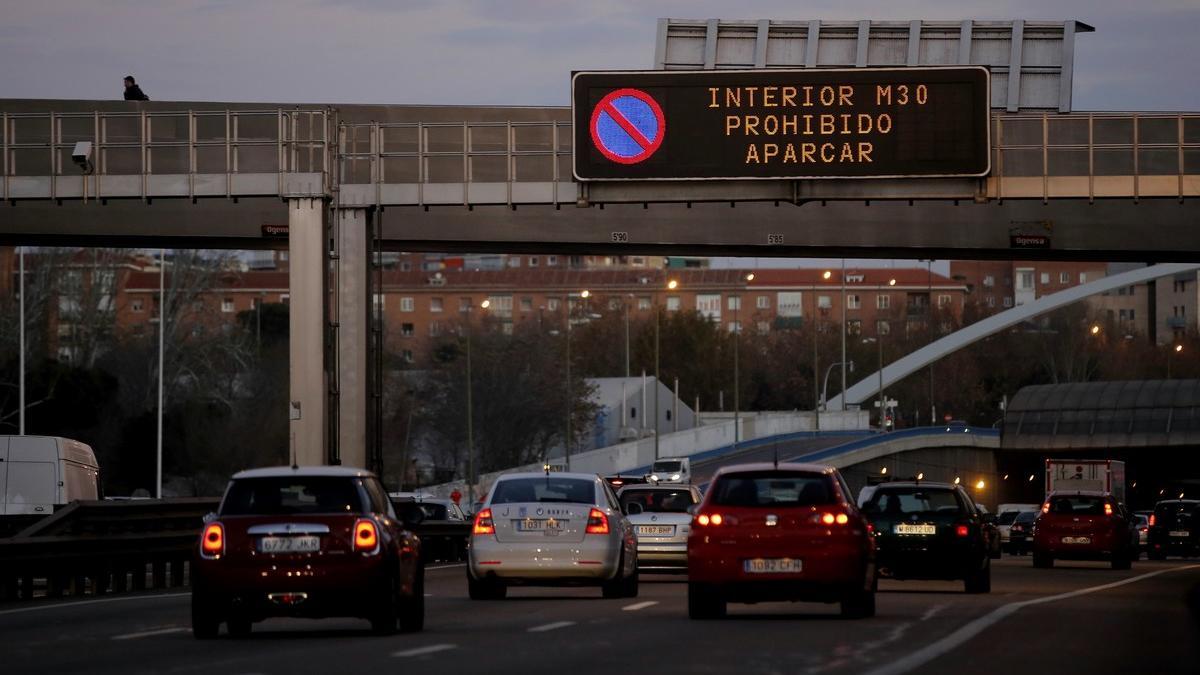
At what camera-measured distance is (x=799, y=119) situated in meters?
35.8

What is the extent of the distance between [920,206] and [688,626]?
28494mm

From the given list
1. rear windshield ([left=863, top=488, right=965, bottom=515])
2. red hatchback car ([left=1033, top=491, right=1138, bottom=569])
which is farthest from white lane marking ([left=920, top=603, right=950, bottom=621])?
red hatchback car ([left=1033, top=491, right=1138, bottom=569])

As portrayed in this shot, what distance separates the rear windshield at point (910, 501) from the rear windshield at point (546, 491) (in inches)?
203

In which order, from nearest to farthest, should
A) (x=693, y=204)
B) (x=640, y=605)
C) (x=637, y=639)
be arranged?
(x=637, y=639) < (x=640, y=605) < (x=693, y=204)

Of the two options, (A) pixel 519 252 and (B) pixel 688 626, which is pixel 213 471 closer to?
(A) pixel 519 252

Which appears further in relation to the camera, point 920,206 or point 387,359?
point 387,359

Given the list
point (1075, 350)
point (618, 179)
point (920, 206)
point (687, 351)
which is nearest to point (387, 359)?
point (687, 351)

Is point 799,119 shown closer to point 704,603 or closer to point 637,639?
point 704,603

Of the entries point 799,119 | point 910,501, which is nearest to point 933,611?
point 910,501

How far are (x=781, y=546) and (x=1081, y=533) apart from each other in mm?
22127

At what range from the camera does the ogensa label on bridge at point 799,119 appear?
3531cm

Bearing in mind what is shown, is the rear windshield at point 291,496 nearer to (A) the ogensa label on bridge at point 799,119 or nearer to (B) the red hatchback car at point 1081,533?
(A) the ogensa label on bridge at point 799,119

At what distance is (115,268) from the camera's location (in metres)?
100

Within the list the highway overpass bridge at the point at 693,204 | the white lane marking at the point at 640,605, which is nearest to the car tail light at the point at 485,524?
the white lane marking at the point at 640,605
